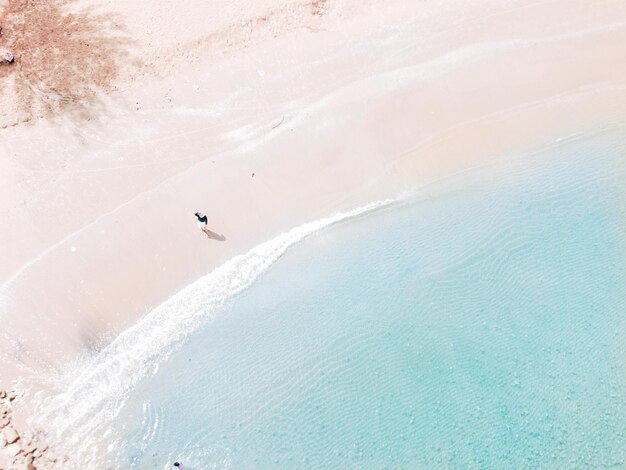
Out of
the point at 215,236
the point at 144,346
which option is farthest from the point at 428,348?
the point at 144,346

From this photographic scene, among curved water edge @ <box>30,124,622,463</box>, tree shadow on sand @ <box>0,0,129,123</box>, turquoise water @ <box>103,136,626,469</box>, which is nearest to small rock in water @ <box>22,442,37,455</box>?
curved water edge @ <box>30,124,622,463</box>

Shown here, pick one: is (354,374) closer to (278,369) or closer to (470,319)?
(278,369)

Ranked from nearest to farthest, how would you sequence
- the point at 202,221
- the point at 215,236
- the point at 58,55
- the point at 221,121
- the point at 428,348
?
the point at 428,348 → the point at 202,221 → the point at 215,236 → the point at 221,121 → the point at 58,55

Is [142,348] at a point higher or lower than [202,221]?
lower

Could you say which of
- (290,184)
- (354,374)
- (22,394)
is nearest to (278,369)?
(354,374)

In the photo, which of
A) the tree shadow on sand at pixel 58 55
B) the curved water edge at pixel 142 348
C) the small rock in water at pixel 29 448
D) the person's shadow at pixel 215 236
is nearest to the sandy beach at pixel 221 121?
the tree shadow on sand at pixel 58 55

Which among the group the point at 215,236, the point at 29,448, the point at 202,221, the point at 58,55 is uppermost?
the point at 58,55

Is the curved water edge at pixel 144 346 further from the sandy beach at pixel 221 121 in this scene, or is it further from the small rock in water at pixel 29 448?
the small rock in water at pixel 29 448

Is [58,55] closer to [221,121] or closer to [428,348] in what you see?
[221,121]

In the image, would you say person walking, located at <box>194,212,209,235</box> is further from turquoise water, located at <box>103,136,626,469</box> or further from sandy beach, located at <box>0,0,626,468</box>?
turquoise water, located at <box>103,136,626,469</box>
